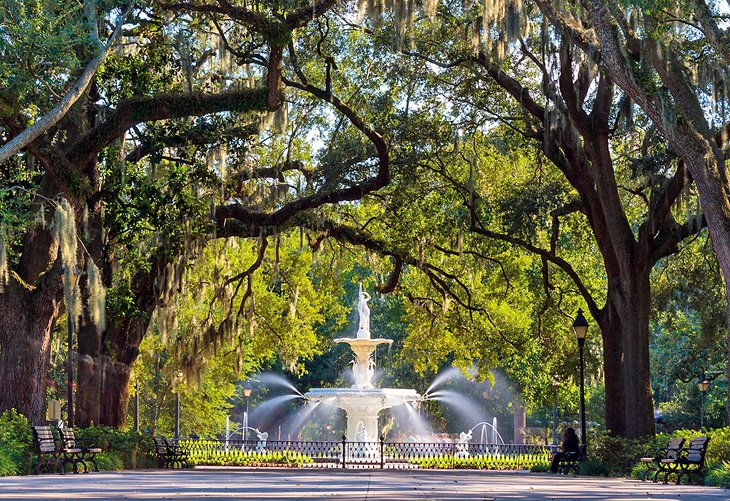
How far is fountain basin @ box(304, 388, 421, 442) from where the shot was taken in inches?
1296

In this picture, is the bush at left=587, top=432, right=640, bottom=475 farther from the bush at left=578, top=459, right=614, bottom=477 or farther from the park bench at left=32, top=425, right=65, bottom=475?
the park bench at left=32, top=425, right=65, bottom=475

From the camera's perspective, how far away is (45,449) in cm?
1897

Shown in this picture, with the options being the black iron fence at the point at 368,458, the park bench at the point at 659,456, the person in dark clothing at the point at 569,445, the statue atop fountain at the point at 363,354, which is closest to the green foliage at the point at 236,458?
the black iron fence at the point at 368,458

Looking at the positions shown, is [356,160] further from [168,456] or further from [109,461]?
[109,461]

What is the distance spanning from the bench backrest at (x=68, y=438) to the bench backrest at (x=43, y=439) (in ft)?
0.77

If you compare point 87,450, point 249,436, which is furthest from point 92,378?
point 249,436

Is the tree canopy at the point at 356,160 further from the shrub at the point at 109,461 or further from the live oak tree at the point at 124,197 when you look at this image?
the shrub at the point at 109,461

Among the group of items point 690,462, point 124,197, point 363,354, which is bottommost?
point 690,462

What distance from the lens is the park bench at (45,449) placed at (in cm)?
1883

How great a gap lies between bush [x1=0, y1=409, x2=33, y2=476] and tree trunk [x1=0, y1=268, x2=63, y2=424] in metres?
0.52

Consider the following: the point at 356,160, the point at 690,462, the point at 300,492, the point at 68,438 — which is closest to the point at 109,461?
the point at 68,438

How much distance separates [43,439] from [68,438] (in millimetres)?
1193

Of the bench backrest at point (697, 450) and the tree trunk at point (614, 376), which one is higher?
the tree trunk at point (614, 376)

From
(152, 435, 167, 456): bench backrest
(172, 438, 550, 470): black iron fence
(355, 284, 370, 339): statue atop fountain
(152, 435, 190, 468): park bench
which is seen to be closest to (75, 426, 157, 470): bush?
(152, 435, 167, 456): bench backrest
